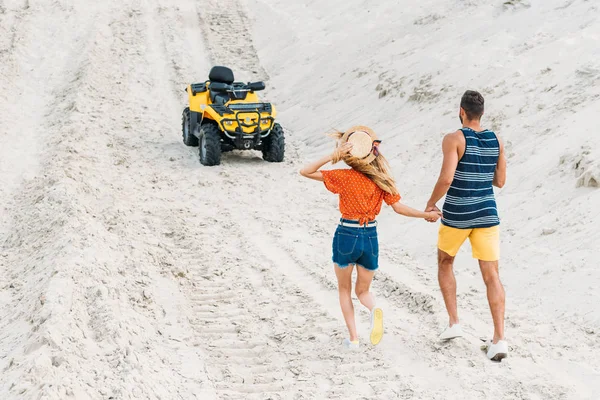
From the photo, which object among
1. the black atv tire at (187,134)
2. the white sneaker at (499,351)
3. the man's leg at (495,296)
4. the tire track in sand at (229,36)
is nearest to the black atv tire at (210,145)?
the black atv tire at (187,134)

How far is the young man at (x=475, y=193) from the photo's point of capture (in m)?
5.01

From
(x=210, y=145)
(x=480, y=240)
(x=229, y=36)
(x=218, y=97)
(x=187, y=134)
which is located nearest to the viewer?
(x=480, y=240)

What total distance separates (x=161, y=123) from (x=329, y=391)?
10.1 metres

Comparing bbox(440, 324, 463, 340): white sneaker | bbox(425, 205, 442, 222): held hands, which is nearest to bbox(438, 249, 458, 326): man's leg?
bbox(440, 324, 463, 340): white sneaker

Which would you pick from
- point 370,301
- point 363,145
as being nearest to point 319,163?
point 363,145

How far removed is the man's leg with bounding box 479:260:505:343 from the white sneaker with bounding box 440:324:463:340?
30 centimetres

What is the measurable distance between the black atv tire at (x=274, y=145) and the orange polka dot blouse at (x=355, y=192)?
6.89m

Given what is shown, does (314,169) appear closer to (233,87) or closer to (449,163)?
(449,163)

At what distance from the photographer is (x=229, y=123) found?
11.6m

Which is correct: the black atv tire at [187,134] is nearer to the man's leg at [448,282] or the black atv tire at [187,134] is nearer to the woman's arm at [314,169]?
the woman's arm at [314,169]

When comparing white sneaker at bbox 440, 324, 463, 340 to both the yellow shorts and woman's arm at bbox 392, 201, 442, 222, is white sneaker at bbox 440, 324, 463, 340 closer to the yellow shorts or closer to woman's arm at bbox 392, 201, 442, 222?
the yellow shorts

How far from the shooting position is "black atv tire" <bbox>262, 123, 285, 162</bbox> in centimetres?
1190

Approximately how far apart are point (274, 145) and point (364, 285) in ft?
22.4

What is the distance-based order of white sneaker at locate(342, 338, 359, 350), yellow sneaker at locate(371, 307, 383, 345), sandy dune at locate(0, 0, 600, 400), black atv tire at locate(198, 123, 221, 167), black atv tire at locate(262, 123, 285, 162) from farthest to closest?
black atv tire at locate(262, 123, 285, 162), black atv tire at locate(198, 123, 221, 167), white sneaker at locate(342, 338, 359, 350), yellow sneaker at locate(371, 307, 383, 345), sandy dune at locate(0, 0, 600, 400)
